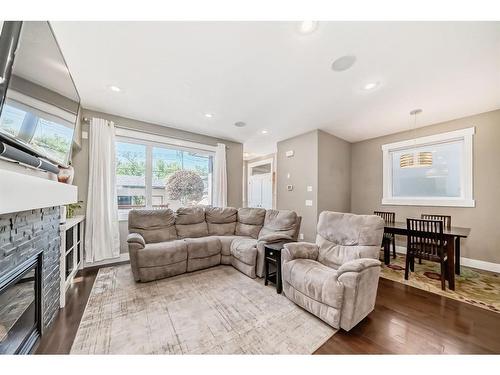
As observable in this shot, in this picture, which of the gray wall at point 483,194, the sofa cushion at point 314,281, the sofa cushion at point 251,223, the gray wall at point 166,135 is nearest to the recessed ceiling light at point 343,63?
the sofa cushion at point 314,281

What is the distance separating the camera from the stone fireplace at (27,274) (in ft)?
3.85

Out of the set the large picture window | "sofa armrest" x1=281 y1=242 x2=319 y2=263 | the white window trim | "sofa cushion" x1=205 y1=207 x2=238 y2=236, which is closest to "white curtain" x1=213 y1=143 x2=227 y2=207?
the large picture window

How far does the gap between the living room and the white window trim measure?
0.09ft

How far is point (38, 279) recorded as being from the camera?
1563 millimetres

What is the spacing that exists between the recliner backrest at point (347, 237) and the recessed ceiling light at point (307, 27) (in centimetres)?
186

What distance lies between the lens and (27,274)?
1.50m

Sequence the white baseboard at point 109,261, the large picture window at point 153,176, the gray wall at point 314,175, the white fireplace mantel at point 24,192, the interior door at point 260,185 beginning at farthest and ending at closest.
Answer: the interior door at point 260,185 → the gray wall at point 314,175 → the large picture window at point 153,176 → the white baseboard at point 109,261 → the white fireplace mantel at point 24,192

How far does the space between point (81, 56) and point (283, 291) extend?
3.30 m

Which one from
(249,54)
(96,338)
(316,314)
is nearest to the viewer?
(96,338)

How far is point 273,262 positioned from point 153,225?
200 centimetres

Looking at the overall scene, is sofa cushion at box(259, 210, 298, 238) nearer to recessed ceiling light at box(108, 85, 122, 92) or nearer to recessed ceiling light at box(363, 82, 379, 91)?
recessed ceiling light at box(363, 82, 379, 91)

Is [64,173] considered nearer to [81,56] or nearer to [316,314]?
[81,56]

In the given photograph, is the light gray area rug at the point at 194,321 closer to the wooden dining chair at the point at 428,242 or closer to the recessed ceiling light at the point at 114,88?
the wooden dining chair at the point at 428,242
